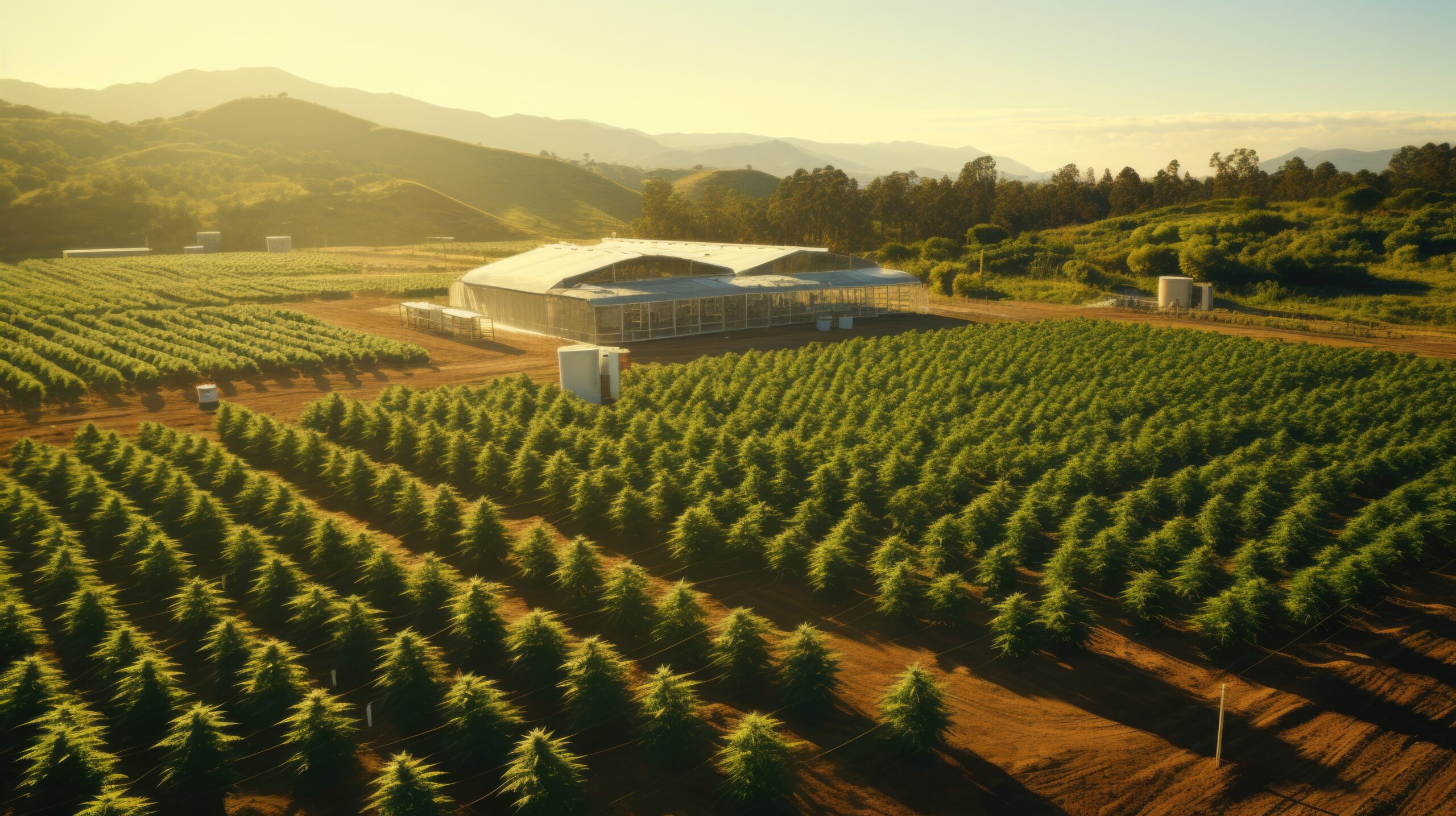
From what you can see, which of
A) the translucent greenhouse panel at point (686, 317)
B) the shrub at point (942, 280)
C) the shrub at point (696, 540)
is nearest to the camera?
the shrub at point (696, 540)

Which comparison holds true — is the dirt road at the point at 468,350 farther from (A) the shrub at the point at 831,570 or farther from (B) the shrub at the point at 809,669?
(B) the shrub at the point at 809,669

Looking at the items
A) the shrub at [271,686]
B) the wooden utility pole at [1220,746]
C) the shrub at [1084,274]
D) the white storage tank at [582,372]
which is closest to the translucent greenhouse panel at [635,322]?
the white storage tank at [582,372]

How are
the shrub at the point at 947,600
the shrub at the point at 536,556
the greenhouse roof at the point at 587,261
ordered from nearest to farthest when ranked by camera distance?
the shrub at the point at 947,600
the shrub at the point at 536,556
the greenhouse roof at the point at 587,261

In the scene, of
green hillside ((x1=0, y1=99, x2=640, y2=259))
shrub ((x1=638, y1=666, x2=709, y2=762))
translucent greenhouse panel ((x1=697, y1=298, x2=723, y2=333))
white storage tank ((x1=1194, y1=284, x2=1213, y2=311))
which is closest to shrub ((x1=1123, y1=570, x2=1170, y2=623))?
shrub ((x1=638, y1=666, x2=709, y2=762))

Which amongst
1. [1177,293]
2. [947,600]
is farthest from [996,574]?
[1177,293]

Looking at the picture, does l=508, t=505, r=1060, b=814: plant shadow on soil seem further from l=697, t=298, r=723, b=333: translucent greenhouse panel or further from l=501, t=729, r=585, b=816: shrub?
l=697, t=298, r=723, b=333: translucent greenhouse panel

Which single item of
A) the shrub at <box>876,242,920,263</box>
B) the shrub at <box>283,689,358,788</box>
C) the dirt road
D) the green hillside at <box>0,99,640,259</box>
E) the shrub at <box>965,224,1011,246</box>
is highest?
the green hillside at <box>0,99,640,259</box>

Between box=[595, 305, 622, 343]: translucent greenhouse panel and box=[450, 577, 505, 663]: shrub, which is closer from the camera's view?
box=[450, 577, 505, 663]: shrub
